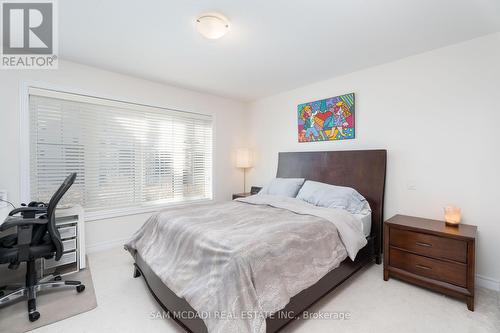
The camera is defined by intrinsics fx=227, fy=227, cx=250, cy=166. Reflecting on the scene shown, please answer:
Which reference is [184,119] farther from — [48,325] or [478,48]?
[478,48]

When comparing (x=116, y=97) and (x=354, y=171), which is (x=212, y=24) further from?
(x=354, y=171)

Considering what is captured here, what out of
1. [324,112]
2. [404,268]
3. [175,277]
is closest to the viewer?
[175,277]

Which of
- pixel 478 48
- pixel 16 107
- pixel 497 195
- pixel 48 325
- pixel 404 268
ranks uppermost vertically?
pixel 478 48

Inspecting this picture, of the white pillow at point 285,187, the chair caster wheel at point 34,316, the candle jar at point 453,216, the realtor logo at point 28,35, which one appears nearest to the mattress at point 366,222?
the candle jar at point 453,216

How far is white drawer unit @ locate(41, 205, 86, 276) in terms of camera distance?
2.45 m

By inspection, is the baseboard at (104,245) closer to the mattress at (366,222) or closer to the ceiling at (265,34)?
the ceiling at (265,34)

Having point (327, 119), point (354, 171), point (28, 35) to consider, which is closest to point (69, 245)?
point (28, 35)

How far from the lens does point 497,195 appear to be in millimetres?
2160

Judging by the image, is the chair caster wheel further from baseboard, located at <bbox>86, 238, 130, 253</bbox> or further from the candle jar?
the candle jar

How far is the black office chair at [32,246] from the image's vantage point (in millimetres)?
1815

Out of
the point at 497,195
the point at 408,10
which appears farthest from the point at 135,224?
the point at 497,195

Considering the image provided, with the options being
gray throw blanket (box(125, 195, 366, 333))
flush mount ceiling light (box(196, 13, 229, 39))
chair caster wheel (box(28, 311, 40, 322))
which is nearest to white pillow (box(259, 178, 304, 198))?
gray throw blanket (box(125, 195, 366, 333))

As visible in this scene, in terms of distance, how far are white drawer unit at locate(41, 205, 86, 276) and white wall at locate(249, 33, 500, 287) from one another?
3.49 m

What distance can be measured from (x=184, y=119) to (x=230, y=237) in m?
2.83
